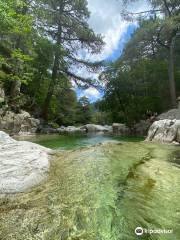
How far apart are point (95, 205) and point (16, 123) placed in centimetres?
1409

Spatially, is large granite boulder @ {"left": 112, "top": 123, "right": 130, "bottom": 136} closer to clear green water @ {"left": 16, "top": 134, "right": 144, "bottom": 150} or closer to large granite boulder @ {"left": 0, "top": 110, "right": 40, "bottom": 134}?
large granite boulder @ {"left": 0, "top": 110, "right": 40, "bottom": 134}

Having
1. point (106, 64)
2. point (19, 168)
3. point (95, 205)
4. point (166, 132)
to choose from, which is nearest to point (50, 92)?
point (106, 64)

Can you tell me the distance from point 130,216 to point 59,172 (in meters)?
1.85

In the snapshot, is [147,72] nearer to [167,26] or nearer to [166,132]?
[167,26]

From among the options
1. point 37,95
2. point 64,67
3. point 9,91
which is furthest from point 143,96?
point 9,91

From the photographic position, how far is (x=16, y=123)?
16.4 metres

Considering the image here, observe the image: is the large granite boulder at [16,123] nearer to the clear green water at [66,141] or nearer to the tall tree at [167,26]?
the clear green water at [66,141]

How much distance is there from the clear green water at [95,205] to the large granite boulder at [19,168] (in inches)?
6.3

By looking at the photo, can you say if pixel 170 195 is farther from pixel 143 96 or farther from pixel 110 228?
pixel 143 96

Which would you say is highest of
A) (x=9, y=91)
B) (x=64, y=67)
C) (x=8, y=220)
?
(x=64, y=67)

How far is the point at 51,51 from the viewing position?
22.6m

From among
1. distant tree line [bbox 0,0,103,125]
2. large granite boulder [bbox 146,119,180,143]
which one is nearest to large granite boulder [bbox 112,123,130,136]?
distant tree line [bbox 0,0,103,125]

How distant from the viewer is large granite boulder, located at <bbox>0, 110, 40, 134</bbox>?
15.3m

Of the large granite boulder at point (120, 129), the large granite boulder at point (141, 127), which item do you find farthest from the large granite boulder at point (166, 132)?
the large granite boulder at point (120, 129)
